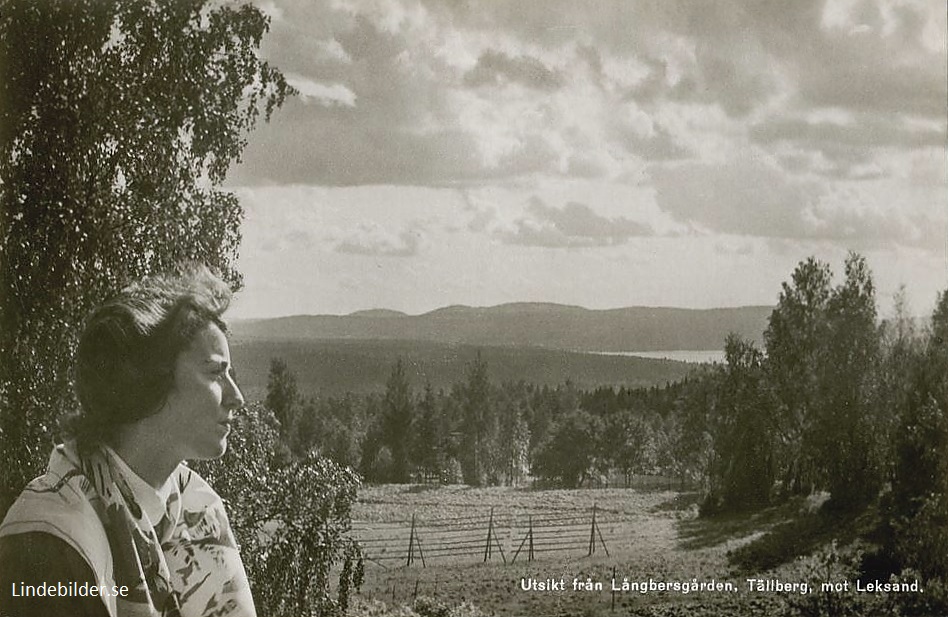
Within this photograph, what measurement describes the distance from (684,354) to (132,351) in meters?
2.49

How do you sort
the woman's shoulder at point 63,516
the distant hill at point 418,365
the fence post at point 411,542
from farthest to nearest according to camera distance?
the fence post at point 411,542
the distant hill at point 418,365
the woman's shoulder at point 63,516

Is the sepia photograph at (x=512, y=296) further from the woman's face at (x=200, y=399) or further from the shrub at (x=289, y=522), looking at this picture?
the woman's face at (x=200, y=399)

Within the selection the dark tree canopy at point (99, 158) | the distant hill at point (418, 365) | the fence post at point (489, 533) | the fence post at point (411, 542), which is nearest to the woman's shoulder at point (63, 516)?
the dark tree canopy at point (99, 158)

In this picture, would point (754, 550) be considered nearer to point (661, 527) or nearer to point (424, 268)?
point (661, 527)

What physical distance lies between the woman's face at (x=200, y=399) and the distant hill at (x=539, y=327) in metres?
1.61

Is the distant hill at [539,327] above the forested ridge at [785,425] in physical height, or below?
above

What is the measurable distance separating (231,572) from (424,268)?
6.18 ft

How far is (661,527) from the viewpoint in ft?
11.0

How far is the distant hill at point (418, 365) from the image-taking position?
280 cm

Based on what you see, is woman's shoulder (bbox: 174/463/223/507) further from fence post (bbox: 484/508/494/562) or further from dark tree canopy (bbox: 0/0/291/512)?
fence post (bbox: 484/508/494/562)

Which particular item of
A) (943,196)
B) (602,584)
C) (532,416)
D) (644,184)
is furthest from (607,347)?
(943,196)

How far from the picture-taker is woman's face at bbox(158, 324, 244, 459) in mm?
1124

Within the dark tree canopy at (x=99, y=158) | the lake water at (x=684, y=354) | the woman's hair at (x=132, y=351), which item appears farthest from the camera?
the lake water at (x=684, y=354)

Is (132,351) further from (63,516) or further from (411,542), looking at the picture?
(411,542)
